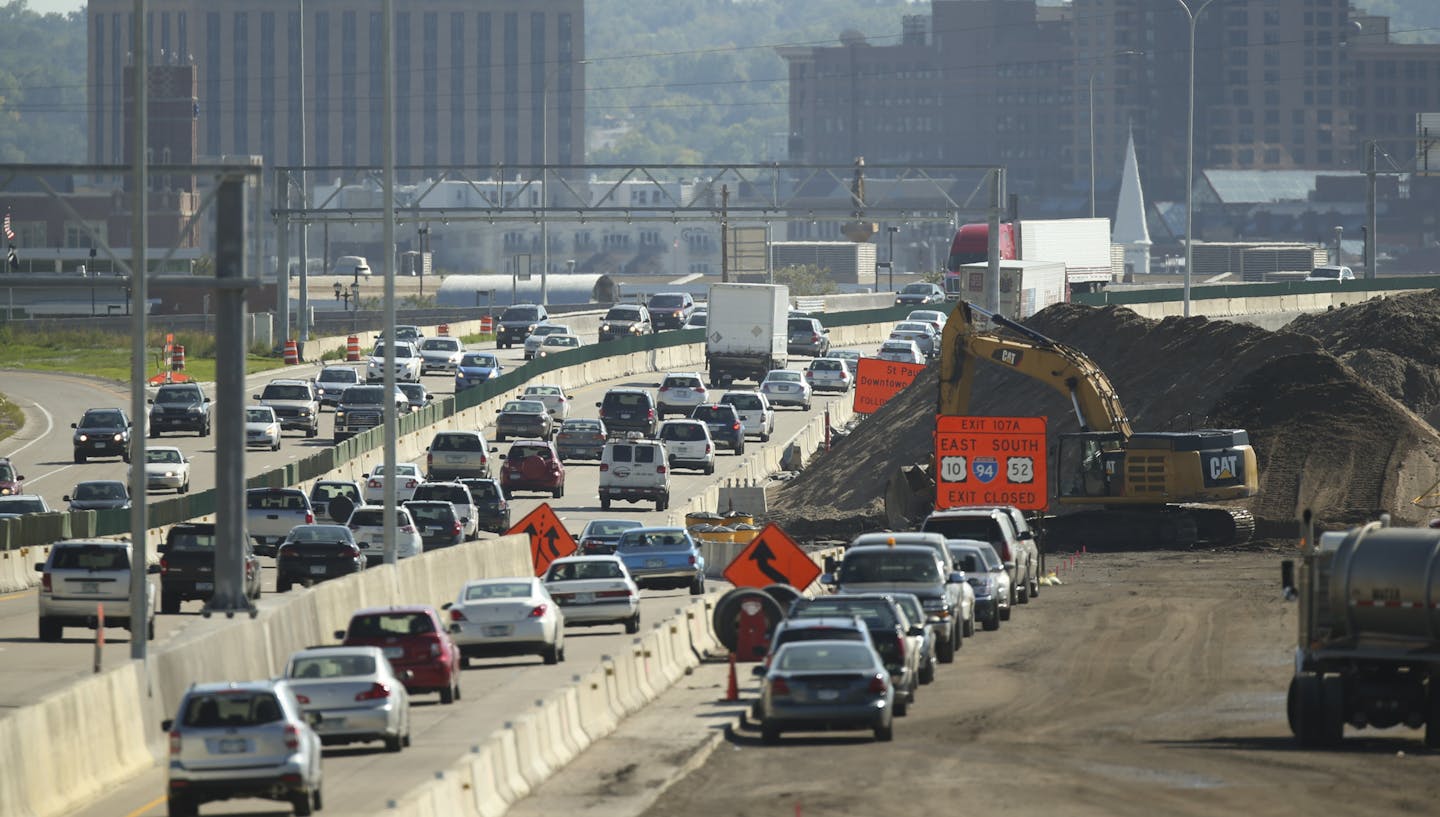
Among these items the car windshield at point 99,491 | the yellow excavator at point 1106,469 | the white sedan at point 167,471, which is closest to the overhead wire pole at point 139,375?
the car windshield at point 99,491

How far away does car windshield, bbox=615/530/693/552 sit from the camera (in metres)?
42.9

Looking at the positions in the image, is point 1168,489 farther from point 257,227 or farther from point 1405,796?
point 1405,796

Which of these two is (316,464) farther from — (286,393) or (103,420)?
(286,393)

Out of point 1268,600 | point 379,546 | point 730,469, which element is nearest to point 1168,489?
point 1268,600

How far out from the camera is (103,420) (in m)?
68.3

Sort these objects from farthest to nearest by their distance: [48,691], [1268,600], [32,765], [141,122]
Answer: [1268,600] < [48,691] < [141,122] < [32,765]

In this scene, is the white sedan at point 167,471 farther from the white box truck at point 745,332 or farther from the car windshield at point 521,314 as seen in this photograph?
the car windshield at point 521,314

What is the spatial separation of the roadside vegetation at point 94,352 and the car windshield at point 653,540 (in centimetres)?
5111

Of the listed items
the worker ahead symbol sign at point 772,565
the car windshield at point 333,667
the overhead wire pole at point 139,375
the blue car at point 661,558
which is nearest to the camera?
the car windshield at point 333,667

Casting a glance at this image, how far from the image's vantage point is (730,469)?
69188 mm

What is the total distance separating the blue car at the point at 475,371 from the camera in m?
86.2

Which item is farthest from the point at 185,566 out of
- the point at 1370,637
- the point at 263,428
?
the point at 263,428

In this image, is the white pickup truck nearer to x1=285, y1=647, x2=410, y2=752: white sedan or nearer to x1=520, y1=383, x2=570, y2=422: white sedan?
x1=285, y1=647, x2=410, y2=752: white sedan

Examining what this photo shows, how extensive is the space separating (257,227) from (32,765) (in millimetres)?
14646
